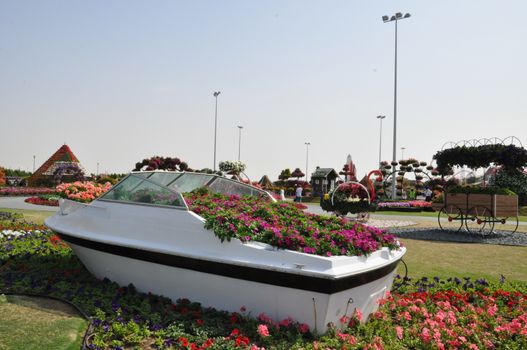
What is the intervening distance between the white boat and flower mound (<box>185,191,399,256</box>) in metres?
0.10

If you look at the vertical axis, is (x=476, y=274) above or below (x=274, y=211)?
below

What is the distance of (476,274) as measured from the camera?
6750mm

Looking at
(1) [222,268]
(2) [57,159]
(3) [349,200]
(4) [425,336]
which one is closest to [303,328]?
(1) [222,268]

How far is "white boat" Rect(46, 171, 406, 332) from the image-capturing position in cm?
340

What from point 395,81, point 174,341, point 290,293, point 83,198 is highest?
A: point 395,81

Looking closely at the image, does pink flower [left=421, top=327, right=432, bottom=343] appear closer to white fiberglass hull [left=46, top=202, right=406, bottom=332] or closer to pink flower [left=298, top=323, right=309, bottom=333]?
white fiberglass hull [left=46, top=202, right=406, bottom=332]

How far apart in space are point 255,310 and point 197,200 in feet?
5.13

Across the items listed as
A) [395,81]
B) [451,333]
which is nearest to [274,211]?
[451,333]

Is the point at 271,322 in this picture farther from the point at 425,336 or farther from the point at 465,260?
the point at 465,260

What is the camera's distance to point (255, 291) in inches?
142

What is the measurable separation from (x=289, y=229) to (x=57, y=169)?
41.7 m

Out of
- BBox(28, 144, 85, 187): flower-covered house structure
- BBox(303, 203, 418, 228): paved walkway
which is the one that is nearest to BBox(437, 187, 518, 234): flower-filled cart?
BBox(303, 203, 418, 228): paved walkway

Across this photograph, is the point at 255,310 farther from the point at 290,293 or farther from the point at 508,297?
the point at 508,297

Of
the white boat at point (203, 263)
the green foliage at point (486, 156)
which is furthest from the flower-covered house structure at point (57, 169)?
the white boat at point (203, 263)
